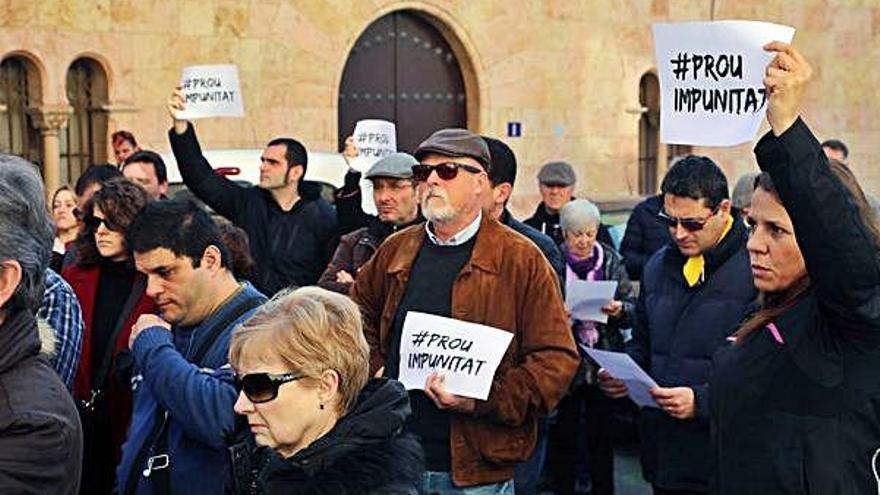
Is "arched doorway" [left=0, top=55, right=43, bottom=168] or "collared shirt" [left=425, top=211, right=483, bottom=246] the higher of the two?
"arched doorway" [left=0, top=55, right=43, bottom=168]

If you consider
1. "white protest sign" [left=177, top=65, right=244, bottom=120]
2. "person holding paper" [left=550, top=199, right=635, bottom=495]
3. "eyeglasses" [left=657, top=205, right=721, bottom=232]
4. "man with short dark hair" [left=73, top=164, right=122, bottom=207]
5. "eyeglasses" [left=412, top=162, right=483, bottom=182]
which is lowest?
"person holding paper" [left=550, top=199, right=635, bottom=495]

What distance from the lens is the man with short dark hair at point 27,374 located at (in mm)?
2527

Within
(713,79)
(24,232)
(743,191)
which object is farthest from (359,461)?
(743,191)

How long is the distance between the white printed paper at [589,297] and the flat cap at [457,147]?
2.21m

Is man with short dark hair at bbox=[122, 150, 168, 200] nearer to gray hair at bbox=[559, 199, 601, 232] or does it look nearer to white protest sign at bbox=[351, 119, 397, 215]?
white protest sign at bbox=[351, 119, 397, 215]

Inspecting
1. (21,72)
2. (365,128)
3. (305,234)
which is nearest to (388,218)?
(305,234)

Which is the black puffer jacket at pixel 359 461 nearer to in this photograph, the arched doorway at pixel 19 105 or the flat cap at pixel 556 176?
the flat cap at pixel 556 176

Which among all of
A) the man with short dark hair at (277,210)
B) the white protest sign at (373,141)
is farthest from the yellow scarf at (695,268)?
the white protest sign at (373,141)

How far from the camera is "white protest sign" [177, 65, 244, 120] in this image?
995 cm

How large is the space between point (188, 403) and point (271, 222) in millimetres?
4024

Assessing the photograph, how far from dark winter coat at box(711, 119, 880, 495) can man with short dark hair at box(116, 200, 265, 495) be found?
137cm

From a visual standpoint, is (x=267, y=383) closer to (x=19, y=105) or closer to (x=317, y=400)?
(x=317, y=400)

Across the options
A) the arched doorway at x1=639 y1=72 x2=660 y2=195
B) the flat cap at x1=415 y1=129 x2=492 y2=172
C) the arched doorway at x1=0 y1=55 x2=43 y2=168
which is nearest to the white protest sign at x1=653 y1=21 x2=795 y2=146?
the flat cap at x1=415 y1=129 x2=492 y2=172

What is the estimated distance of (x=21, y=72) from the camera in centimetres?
1327
